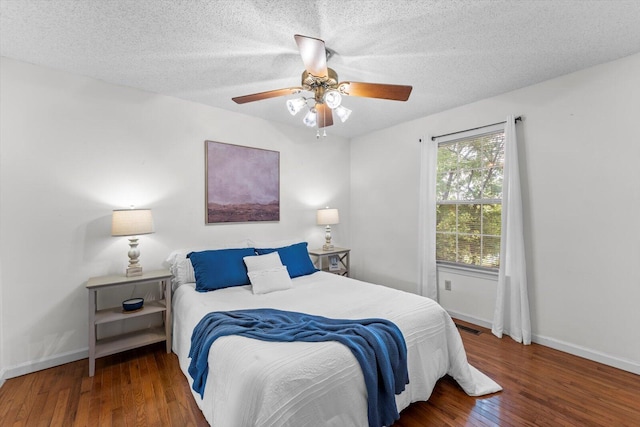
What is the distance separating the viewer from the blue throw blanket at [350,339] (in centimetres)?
155

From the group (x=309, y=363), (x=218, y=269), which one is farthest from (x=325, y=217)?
(x=309, y=363)

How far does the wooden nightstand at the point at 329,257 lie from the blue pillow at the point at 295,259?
558 mm

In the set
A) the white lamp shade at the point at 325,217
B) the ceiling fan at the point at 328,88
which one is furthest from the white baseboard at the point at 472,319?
the ceiling fan at the point at 328,88

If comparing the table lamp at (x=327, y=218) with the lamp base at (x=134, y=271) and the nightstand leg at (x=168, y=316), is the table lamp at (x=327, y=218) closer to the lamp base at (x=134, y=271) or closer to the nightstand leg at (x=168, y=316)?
the nightstand leg at (x=168, y=316)

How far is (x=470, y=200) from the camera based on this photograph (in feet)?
11.1

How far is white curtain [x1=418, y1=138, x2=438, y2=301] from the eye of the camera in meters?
3.60

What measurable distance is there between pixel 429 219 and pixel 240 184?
2421mm

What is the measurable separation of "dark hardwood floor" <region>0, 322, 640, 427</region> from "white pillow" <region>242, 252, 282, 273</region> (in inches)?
41.0

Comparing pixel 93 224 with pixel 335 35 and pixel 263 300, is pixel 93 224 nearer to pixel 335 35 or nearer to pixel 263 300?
pixel 263 300

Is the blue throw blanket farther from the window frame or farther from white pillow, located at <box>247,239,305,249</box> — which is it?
the window frame

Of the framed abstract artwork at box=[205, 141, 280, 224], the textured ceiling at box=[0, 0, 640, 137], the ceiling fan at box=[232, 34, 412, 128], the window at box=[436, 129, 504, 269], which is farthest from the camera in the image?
the framed abstract artwork at box=[205, 141, 280, 224]

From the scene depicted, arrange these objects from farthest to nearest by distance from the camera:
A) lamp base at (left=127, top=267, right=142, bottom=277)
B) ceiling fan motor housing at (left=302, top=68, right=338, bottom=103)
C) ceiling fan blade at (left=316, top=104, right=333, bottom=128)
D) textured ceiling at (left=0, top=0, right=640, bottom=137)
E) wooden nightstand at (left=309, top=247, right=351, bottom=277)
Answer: wooden nightstand at (left=309, top=247, right=351, bottom=277) < lamp base at (left=127, top=267, right=142, bottom=277) < ceiling fan blade at (left=316, top=104, right=333, bottom=128) < ceiling fan motor housing at (left=302, top=68, right=338, bottom=103) < textured ceiling at (left=0, top=0, right=640, bottom=137)

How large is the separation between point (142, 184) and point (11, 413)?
1921 millimetres

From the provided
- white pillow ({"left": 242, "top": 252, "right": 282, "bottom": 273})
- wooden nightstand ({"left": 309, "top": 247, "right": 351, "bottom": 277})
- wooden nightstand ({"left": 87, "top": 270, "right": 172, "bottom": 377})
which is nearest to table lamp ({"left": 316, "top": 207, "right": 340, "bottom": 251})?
wooden nightstand ({"left": 309, "top": 247, "right": 351, "bottom": 277})
